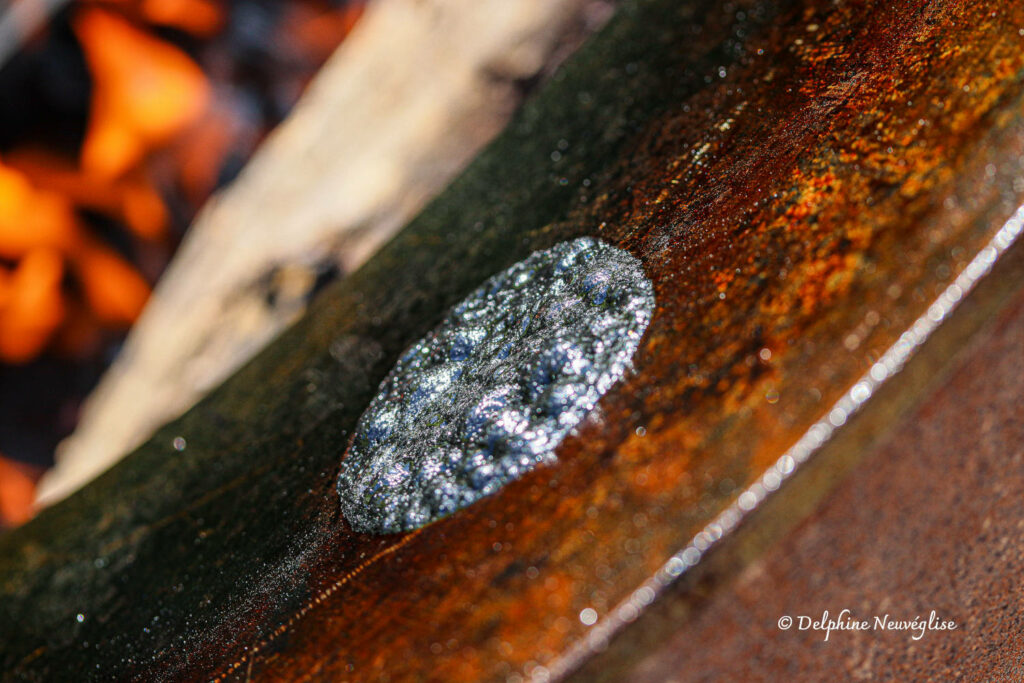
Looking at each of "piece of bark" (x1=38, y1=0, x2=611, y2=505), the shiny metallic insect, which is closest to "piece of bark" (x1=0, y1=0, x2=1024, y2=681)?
the shiny metallic insect

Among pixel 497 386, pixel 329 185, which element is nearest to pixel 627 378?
pixel 497 386

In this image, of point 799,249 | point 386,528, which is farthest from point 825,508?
point 386,528

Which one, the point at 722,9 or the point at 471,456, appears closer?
the point at 471,456

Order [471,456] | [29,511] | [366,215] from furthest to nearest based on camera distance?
[29,511]
[366,215]
[471,456]

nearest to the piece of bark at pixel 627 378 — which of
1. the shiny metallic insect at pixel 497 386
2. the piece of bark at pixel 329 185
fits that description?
the shiny metallic insect at pixel 497 386

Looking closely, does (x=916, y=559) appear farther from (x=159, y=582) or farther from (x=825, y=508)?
(x=159, y=582)

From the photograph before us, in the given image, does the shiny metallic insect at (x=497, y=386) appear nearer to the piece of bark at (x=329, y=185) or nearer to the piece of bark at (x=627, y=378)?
the piece of bark at (x=627, y=378)

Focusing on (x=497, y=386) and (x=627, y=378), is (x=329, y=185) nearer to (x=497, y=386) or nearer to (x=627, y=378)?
(x=497, y=386)
